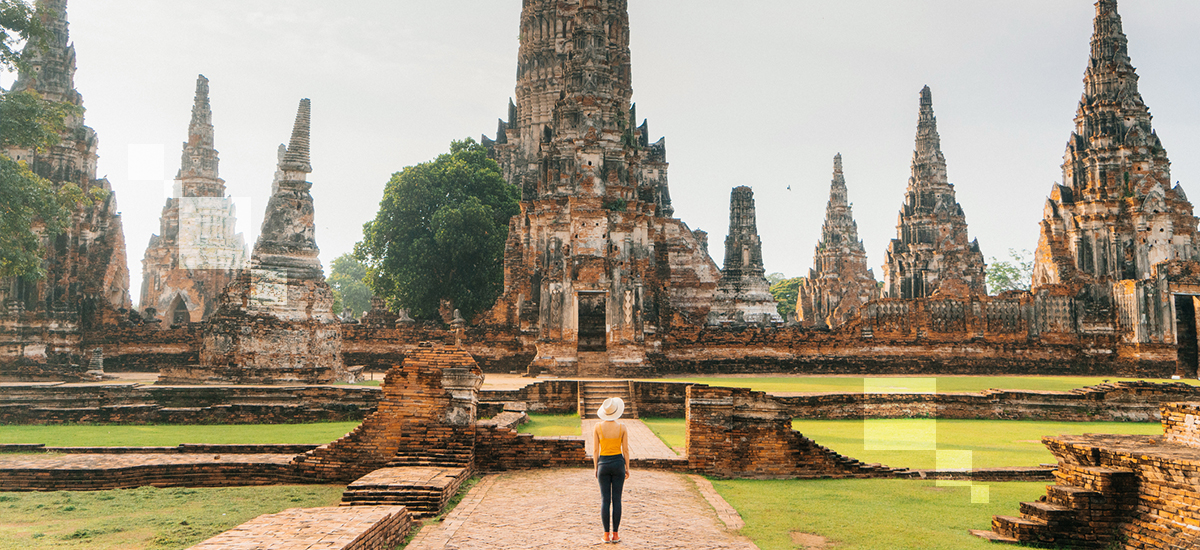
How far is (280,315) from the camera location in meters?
17.0

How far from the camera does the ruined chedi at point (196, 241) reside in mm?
34781

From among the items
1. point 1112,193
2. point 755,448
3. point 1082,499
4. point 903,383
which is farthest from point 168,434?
point 1112,193

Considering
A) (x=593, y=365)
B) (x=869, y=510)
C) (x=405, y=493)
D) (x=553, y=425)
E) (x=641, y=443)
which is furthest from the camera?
(x=593, y=365)

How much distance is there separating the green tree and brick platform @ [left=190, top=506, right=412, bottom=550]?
2325 centimetres

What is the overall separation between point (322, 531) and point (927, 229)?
105ft

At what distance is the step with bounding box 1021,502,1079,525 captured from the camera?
6344 millimetres

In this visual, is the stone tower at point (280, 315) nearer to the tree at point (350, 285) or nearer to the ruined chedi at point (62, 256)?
the ruined chedi at point (62, 256)

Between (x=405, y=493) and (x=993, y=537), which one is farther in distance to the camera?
(x=405, y=493)

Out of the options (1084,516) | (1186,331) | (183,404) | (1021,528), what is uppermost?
(1186,331)

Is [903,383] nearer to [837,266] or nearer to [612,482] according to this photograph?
[612,482]

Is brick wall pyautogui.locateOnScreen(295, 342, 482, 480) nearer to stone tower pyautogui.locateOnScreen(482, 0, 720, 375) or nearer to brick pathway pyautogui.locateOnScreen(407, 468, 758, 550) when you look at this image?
brick pathway pyautogui.locateOnScreen(407, 468, 758, 550)

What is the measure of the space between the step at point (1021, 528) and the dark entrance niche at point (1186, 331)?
21187mm

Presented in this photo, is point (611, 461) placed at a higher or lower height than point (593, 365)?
lower

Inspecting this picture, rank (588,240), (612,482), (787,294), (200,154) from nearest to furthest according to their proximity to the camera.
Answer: (612,482) → (588,240) → (200,154) → (787,294)
